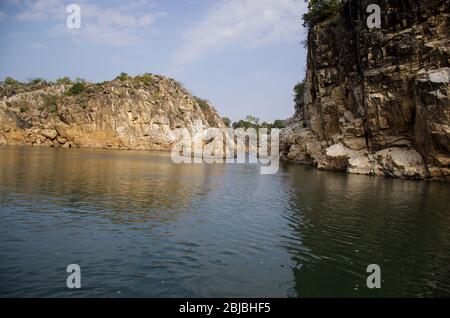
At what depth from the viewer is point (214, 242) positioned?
13898 millimetres

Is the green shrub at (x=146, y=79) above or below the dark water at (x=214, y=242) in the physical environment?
above

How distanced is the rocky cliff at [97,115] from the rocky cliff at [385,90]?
58.5 m

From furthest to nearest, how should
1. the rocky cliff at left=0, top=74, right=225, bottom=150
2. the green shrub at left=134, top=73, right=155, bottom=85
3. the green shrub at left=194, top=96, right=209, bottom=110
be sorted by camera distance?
the green shrub at left=194, top=96, right=209, bottom=110, the green shrub at left=134, top=73, right=155, bottom=85, the rocky cliff at left=0, top=74, right=225, bottom=150

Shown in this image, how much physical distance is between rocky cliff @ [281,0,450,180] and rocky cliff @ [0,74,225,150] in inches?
2304

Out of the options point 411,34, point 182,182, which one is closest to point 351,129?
point 411,34

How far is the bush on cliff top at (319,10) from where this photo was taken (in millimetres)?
52719

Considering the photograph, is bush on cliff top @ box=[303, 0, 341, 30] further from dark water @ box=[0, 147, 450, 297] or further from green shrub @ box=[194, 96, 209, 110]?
green shrub @ box=[194, 96, 209, 110]

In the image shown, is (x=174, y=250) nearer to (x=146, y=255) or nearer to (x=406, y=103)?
(x=146, y=255)

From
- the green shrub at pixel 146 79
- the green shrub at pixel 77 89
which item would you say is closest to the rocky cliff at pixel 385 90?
the green shrub at pixel 146 79

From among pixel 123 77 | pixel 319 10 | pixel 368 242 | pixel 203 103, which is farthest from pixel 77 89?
pixel 368 242

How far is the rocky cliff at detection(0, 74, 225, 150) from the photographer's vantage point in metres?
92.6

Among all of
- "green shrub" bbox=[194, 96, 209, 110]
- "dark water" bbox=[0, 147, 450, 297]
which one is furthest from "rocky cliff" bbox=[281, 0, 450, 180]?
"green shrub" bbox=[194, 96, 209, 110]

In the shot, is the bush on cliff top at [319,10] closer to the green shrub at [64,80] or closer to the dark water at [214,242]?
the dark water at [214,242]

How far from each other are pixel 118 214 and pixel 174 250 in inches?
223
